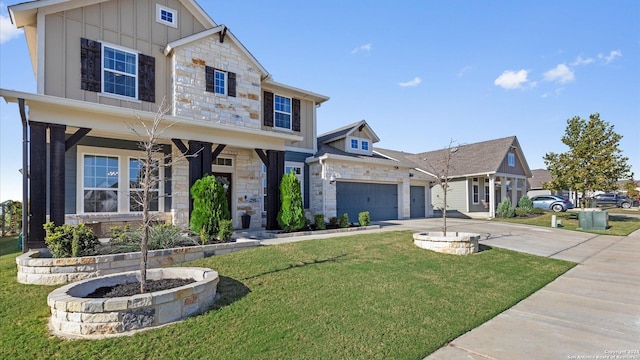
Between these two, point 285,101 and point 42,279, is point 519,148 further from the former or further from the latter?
point 42,279

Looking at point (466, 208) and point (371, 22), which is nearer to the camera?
point (371, 22)

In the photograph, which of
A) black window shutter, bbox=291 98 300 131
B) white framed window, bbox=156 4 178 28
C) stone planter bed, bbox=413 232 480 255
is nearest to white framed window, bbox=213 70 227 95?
white framed window, bbox=156 4 178 28

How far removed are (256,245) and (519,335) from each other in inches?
227

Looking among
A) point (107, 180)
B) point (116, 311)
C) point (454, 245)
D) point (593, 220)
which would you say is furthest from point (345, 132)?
point (116, 311)

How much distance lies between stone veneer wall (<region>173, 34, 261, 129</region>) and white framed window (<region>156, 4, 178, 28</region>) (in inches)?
48.1

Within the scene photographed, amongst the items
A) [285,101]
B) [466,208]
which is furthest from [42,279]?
[466,208]

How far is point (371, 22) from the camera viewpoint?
12.3 meters

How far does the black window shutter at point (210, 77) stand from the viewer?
37.2 ft

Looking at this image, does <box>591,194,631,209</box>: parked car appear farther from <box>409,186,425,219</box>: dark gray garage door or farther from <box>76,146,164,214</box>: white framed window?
<box>76,146,164,214</box>: white framed window

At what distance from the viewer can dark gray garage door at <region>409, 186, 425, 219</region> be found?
19.6 metres

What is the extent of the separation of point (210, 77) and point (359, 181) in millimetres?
8294

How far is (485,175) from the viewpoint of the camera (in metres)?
21.2

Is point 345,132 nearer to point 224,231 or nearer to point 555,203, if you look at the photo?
point 224,231

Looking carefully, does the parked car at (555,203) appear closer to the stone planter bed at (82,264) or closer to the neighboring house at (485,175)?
the neighboring house at (485,175)
